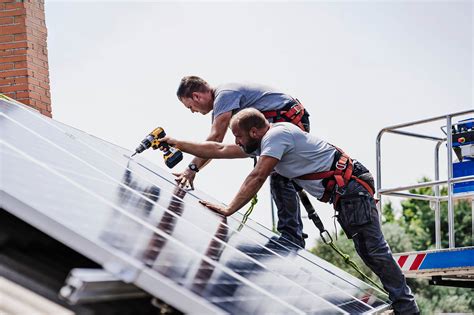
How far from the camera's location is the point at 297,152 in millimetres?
6438

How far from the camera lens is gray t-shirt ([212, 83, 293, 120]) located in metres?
7.29

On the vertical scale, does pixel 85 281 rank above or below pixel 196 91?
below

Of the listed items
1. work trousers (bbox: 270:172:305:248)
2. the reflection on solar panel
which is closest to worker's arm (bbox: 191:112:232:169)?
the reflection on solar panel

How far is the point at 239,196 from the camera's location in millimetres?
6180

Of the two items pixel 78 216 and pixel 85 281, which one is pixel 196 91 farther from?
pixel 85 281

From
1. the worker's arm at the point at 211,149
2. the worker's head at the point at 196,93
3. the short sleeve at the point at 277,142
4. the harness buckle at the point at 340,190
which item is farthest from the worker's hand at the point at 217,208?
the worker's head at the point at 196,93

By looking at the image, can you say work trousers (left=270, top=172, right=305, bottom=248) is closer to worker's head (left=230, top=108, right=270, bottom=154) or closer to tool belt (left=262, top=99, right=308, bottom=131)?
tool belt (left=262, top=99, right=308, bottom=131)

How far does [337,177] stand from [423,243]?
3925cm

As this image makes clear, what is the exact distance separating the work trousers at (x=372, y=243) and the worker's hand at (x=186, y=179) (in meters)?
1.75

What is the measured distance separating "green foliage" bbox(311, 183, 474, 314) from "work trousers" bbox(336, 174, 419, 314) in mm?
27246

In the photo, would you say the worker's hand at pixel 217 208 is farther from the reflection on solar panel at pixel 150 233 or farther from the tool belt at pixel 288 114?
the tool belt at pixel 288 114

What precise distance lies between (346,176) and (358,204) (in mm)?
255

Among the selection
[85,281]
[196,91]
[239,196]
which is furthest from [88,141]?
[85,281]

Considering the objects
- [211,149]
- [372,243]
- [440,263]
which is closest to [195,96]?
[211,149]
